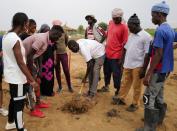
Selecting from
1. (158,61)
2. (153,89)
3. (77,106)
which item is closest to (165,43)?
(158,61)

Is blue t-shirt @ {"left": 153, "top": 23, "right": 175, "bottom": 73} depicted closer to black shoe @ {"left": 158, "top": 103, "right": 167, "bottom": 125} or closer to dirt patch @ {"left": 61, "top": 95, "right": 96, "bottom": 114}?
black shoe @ {"left": 158, "top": 103, "right": 167, "bottom": 125}

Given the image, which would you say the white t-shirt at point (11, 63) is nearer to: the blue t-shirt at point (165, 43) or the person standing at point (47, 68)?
the blue t-shirt at point (165, 43)

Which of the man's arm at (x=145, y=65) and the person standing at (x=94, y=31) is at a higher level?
the person standing at (x=94, y=31)

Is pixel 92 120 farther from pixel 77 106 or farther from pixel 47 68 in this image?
pixel 47 68

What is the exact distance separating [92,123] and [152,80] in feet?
4.40

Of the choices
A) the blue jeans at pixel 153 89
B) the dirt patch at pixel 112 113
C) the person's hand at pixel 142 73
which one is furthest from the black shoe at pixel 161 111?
the dirt patch at pixel 112 113

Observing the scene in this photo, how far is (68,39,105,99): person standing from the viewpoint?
5.63 meters

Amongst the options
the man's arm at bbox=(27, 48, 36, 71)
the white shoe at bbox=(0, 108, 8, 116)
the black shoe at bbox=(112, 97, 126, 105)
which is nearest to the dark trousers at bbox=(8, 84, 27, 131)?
the man's arm at bbox=(27, 48, 36, 71)

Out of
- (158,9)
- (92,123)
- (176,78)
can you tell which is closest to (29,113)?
(92,123)

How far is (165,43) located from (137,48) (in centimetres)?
113

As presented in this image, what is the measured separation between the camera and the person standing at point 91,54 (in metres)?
5.63

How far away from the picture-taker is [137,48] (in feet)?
17.4

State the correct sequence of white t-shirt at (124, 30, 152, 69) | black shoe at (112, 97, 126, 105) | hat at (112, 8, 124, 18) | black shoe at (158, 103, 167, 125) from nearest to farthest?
1. black shoe at (158, 103, 167, 125)
2. white t-shirt at (124, 30, 152, 69)
3. hat at (112, 8, 124, 18)
4. black shoe at (112, 97, 126, 105)

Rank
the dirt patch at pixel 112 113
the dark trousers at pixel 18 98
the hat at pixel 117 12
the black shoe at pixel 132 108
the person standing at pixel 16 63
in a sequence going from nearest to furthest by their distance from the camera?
the person standing at pixel 16 63
the dark trousers at pixel 18 98
the dirt patch at pixel 112 113
the black shoe at pixel 132 108
the hat at pixel 117 12
